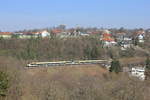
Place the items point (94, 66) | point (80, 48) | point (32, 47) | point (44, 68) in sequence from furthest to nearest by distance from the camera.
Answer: point (80, 48), point (32, 47), point (94, 66), point (44, 68)

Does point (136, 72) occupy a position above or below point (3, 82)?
below

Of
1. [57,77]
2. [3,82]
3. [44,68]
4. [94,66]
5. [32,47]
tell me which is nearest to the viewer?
[3,82]

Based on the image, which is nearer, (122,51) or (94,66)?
(94,66)

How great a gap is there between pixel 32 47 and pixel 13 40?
2715 millimetres

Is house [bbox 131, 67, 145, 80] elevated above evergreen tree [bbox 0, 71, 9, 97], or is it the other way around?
evergreen tree [bbox 0, 71, 9, 97]

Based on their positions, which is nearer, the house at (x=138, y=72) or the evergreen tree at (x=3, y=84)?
the evergreen tree at (x=3, y=84)

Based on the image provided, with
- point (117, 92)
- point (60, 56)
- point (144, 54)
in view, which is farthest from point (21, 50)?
point (117, 92)

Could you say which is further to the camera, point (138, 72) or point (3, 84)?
point (138, 72)

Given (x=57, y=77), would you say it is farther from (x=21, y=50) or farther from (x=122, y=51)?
(x=122, y=51)

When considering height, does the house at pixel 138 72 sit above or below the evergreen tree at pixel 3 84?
below

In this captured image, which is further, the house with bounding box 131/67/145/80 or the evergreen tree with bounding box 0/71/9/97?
the house with bounding box 131/67/145/80

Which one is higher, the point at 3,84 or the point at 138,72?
the point at 3,84

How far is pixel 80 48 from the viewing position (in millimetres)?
26984

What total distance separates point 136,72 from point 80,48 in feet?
25.4
